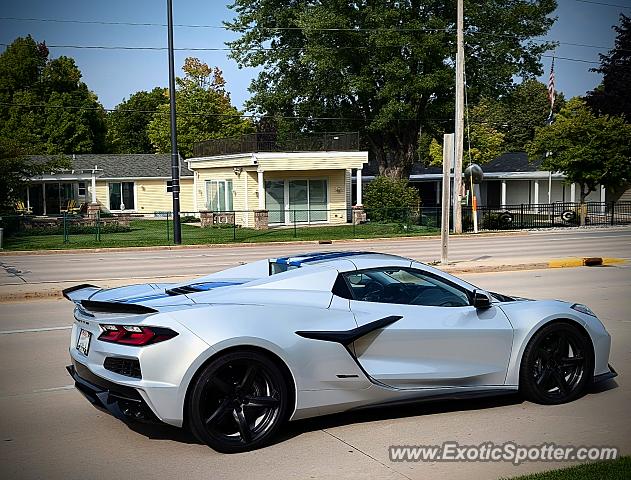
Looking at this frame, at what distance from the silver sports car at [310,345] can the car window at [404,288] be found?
0.01 meters

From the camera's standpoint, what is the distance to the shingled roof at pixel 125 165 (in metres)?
53.4

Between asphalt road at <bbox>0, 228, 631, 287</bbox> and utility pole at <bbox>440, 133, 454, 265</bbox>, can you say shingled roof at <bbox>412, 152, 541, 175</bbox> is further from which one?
utility pole at <bbox>440, 133, 454, 265</bbox>

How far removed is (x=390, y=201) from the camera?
43.3m

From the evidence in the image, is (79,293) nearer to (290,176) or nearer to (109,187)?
(290,176)

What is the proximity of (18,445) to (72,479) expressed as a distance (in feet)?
3.39

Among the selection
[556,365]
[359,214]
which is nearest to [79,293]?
[556,365]

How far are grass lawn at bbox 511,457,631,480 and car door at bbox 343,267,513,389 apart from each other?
1496mm

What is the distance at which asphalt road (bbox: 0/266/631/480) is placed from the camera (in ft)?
18.3

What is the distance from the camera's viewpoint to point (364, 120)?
5162 centimetres

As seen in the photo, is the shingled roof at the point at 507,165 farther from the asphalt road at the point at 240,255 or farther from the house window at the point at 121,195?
the house window at the point at 121,195

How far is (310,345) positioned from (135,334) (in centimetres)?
134

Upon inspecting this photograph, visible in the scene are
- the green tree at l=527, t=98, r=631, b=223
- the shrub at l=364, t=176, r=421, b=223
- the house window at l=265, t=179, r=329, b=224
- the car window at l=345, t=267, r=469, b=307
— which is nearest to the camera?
the car window at l=345, t=267, r=469, b=307

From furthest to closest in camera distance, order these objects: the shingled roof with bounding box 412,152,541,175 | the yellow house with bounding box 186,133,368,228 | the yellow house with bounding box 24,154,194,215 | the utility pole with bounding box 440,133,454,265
→ the shingled roof with bounding box 412,152,541,175 → the yellow house with bounding box 24,154,194,215 → the yellow house with bounding box 186,133,368,228 → the utility pole with bounding box 440,133,454,265

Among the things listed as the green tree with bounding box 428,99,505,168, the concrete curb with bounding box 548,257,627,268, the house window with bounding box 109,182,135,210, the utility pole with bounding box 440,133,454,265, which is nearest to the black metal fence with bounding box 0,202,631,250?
the house window with bounding box 109,182,135,210
